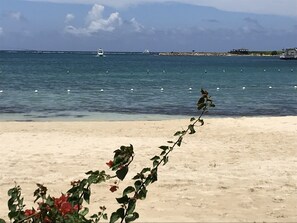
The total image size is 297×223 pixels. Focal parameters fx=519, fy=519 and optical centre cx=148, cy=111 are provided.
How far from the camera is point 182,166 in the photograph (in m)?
11.8

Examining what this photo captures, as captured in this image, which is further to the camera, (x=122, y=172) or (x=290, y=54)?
(x=290, y=54)

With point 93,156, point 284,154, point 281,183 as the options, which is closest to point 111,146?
point 93,156

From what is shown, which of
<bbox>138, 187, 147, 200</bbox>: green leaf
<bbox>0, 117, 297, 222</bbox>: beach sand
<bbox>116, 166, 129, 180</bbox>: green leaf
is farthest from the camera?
<bbox>0, 117, 297, 222</bbox>: beach sand

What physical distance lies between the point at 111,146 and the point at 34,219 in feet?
37.9

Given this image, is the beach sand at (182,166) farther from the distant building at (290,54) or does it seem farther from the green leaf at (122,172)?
the distant building at (290,54)

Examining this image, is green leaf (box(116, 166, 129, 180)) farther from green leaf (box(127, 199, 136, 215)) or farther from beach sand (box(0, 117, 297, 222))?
beach sand (box(0, 117, 297, 222))

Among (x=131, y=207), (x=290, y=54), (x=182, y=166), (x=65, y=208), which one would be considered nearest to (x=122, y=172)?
(x=131, y=207)

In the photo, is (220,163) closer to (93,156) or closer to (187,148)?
(187,148)

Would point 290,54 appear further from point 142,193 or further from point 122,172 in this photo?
point 122,172

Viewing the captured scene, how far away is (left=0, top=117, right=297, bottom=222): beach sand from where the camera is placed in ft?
27.8

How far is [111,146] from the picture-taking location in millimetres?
14562

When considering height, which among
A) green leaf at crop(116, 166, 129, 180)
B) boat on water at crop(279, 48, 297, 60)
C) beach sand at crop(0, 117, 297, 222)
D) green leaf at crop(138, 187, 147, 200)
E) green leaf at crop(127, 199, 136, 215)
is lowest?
beach sand at crop(0, 117, 297, 222)

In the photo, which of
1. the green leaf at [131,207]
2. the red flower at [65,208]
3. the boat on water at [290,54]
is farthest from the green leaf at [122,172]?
the boat on water at [290,54]

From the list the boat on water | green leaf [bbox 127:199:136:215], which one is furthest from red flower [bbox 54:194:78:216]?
the boat on water
